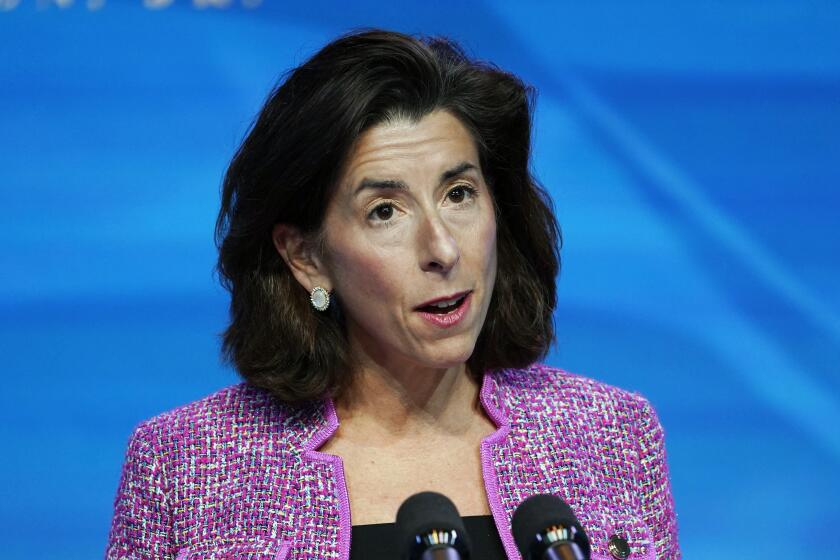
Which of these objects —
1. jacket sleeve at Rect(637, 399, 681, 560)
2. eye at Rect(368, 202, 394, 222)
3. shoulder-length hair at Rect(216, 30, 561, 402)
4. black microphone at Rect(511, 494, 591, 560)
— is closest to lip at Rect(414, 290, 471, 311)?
eye at Rect(368, 202, 394, 222)

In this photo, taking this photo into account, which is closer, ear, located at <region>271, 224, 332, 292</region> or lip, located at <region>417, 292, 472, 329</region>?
lip, located at <region>417, 292, 472, 329</region>

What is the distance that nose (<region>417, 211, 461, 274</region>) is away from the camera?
2.28m

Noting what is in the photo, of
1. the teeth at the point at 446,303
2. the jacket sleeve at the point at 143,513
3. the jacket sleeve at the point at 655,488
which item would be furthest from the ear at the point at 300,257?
the jacket sleeve at the point at 655,488

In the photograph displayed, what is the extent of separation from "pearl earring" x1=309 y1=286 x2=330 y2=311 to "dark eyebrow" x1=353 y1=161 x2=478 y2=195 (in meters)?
0.25

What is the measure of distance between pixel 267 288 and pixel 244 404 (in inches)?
9.4

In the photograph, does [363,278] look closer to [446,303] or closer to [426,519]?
[446,303]

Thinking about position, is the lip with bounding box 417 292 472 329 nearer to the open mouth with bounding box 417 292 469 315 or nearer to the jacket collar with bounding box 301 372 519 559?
the open mouth with bounding box 417 292 469 315

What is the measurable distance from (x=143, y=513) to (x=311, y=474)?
0.33 m

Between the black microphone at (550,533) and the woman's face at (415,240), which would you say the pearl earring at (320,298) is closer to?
the woman's face at (415,240)

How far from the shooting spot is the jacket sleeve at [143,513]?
7.96ft

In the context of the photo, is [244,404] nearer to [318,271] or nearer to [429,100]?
[318,271]

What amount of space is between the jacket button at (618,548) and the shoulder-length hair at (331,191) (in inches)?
17.4

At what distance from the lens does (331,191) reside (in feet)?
8.04

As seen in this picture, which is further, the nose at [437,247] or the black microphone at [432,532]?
the nose at [437,247]
